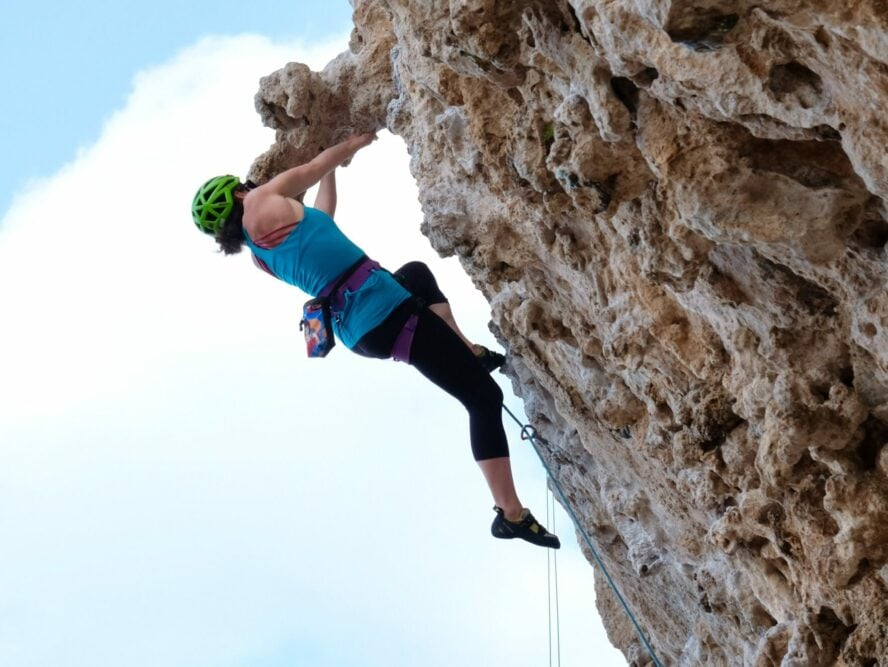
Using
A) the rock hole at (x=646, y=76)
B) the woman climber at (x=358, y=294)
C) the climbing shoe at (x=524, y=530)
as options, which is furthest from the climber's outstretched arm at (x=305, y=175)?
the rock hole at (x=646, y=76)

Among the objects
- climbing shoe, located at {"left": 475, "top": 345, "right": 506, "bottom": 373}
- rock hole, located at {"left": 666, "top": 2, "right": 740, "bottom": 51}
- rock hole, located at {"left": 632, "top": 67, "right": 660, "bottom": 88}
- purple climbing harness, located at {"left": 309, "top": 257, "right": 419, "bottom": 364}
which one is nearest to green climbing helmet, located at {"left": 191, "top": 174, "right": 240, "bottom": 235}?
purple climbing harness, located at {"left": 309, "top": 257, "right": 419, "bottom": 364}

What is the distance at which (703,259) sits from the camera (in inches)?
169

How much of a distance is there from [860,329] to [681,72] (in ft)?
4.05

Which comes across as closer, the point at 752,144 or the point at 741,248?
the point at 752,144

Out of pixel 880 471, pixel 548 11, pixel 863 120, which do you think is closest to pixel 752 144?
pixel 863 120

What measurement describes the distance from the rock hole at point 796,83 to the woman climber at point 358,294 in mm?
3755

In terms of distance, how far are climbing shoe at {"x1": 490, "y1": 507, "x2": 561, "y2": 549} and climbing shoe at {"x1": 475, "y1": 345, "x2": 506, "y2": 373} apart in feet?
3.30

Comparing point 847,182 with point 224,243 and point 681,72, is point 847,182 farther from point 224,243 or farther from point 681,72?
point 224,243

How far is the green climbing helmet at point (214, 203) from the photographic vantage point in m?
6.67

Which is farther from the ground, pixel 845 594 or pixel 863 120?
pixel 863 120

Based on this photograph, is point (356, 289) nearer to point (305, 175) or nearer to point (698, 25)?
point (305, 175)

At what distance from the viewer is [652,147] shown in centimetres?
394

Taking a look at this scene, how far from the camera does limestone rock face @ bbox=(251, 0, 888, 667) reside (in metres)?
3.34

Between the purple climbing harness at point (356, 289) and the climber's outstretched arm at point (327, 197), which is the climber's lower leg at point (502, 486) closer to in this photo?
the purple climbing harness at point (356, 289)
